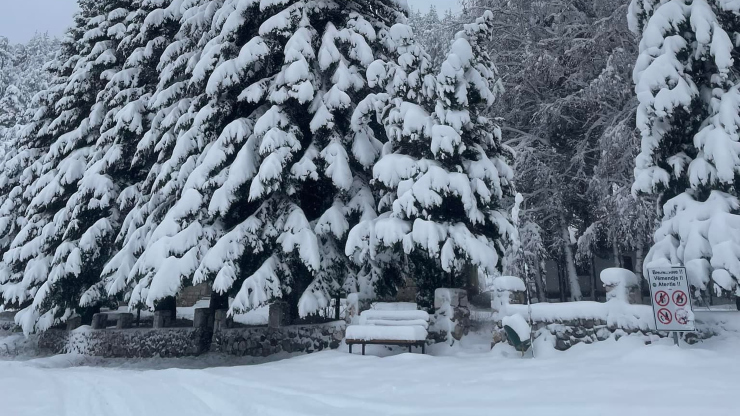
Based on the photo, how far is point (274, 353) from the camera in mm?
11977

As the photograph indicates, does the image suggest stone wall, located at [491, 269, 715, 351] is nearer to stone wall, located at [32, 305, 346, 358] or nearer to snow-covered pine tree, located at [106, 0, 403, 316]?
stone wall, located at [32, 305, 346, 358]

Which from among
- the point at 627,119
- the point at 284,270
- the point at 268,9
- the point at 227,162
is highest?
the point at 268,9

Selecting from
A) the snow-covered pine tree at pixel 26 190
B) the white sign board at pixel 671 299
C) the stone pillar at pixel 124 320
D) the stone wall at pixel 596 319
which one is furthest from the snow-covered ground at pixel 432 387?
the snow-covered pine tree at pixel 26 190

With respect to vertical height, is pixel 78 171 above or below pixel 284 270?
above

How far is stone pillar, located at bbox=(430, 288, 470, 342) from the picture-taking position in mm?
10359

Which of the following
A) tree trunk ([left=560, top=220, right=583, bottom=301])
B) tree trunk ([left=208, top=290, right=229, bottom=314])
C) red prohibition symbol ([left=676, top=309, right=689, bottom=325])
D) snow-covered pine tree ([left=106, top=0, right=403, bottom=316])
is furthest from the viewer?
tree trunk ([left=560, top=220, right=583, bottom=301])

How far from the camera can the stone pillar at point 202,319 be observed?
13751 millimetres

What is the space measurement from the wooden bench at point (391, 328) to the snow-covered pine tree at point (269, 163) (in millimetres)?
1553

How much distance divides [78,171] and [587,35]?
18136mm

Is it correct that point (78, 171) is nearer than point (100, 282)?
No

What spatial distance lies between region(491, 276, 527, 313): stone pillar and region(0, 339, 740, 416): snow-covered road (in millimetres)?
945

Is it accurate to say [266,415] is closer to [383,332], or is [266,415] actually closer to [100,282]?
[383,332]

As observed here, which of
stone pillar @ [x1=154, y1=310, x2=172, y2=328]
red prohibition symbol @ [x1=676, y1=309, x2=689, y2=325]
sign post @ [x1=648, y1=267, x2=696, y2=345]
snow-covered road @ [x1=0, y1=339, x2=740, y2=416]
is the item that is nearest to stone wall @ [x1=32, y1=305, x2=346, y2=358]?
stone pillar @ [x1=154, y1=310, x2=172, y2=328]

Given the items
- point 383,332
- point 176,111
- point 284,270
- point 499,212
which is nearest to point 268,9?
point 176,111
